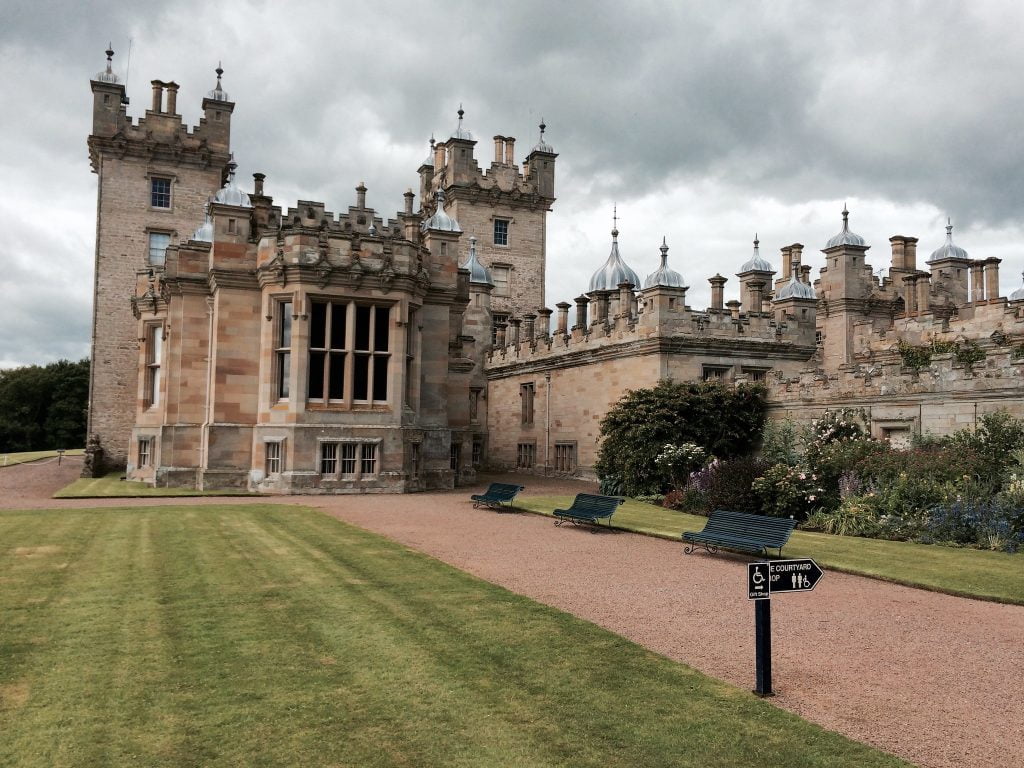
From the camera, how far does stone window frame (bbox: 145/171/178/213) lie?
1359 inches

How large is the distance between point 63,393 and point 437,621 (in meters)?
60.3

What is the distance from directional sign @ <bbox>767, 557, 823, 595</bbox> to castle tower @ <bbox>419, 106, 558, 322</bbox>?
37.6m

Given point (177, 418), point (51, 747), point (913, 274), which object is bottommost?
point (51, 747)

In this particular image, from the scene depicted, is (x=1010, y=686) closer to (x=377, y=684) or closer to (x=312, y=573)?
(x=377, y=684)

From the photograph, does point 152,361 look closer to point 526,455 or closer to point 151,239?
point 151,239

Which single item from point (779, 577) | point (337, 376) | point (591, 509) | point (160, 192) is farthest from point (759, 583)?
point (160, 192)

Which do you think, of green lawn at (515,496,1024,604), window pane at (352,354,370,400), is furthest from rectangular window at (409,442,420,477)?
green lawn at (515,496,1024,604)

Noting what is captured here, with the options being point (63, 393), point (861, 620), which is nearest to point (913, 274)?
point (861, 620)

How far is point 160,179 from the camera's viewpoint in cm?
3488

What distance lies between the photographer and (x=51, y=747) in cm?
525

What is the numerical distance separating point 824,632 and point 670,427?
15.3 meters

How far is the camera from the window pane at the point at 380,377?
76.6 feet

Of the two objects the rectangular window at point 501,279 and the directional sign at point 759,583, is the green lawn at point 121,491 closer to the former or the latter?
the directional sign at point 759,583

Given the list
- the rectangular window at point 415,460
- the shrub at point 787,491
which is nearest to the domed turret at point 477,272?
the rectangular window at point 415,460
